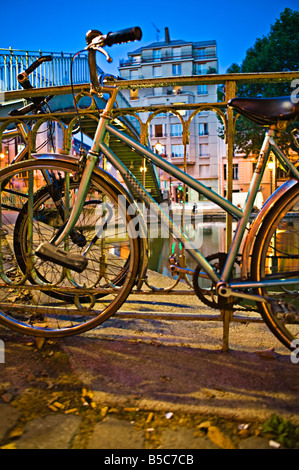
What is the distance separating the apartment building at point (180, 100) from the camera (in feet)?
164

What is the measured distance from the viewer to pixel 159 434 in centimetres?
145

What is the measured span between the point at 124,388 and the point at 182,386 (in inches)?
12.1

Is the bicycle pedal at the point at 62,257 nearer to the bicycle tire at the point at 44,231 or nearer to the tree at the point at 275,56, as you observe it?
the bicycle tire at the point at 44,231

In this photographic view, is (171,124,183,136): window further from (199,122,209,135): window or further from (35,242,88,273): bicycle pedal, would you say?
(35,242,88,273): bicycle pedal

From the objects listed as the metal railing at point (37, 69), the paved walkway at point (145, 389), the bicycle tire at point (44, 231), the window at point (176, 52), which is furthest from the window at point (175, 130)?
the paved walkway at point (145, 389)

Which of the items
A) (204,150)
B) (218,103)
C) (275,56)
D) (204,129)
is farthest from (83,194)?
(204,129)

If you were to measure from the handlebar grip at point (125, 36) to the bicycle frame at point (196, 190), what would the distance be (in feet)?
0.91

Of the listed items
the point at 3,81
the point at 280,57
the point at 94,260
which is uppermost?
the point at 280,57

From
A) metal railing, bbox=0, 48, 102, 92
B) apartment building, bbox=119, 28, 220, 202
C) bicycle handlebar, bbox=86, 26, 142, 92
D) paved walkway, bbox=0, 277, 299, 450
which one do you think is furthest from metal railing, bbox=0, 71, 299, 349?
apartment building, bbox=119, 28, 220, 202

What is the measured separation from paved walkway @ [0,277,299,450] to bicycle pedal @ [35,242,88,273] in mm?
572

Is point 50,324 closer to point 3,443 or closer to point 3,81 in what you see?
point 3,443
